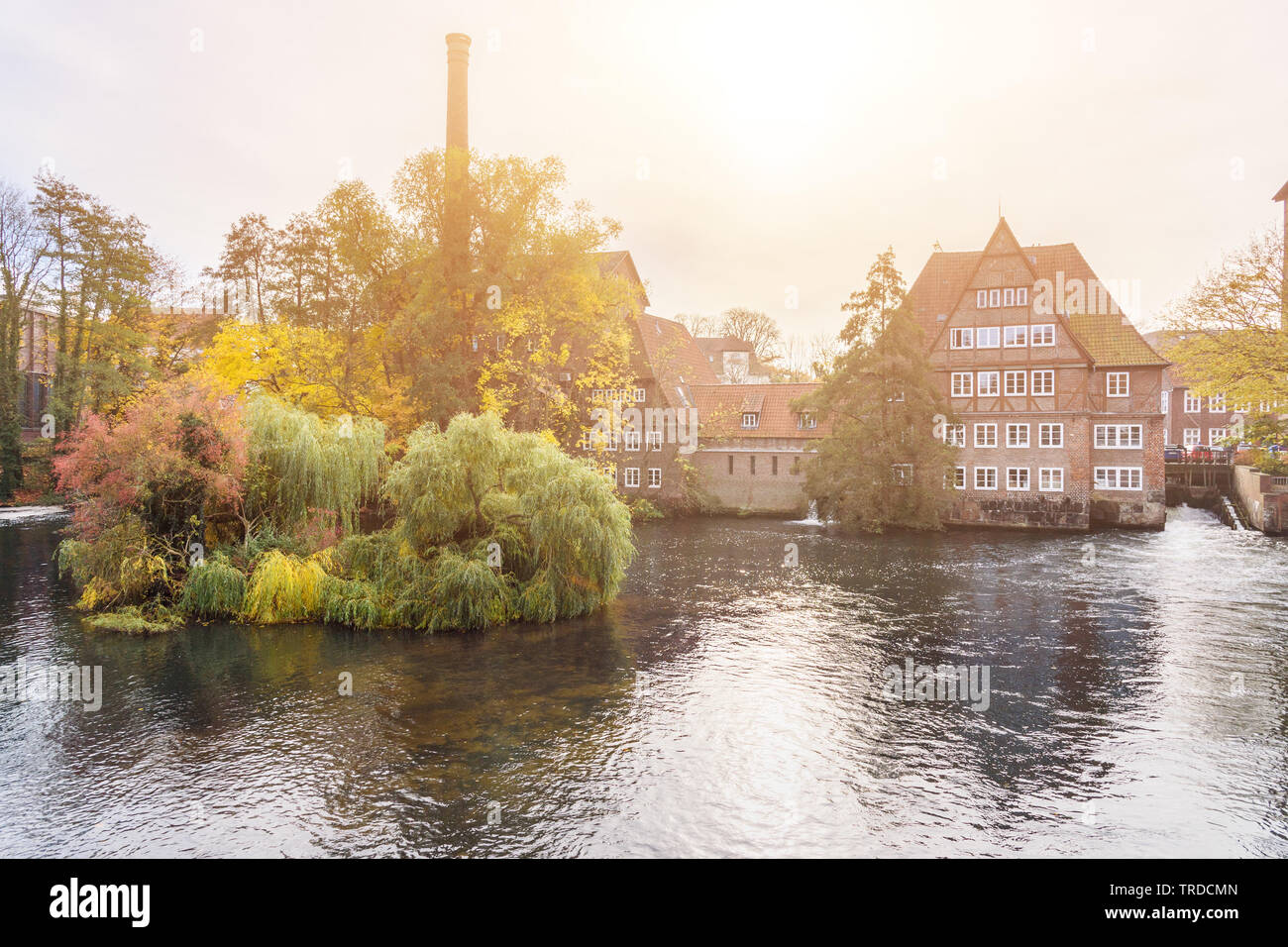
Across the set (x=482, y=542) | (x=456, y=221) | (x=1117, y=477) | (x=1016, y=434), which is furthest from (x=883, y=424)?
(x=482, y=542)

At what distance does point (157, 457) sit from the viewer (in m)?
18.1

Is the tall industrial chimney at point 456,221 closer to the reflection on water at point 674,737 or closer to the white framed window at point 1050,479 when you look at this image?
the reflection on water at point 674,737

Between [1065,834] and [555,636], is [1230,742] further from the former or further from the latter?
[555,636]

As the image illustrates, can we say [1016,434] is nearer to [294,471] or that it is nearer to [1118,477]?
[1118,477]

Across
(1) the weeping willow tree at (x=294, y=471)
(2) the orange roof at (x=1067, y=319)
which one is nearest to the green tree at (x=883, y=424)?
(2) the orange roof at (x=1067, y=319)

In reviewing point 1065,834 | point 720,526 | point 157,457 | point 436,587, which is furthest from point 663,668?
point 720,526

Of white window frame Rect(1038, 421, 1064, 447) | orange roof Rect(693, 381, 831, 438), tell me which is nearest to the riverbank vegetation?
orange roof Rect(693, 381, 831, 438)

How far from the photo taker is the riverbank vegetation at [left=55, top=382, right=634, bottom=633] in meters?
18.2

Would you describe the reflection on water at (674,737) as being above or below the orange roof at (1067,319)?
below

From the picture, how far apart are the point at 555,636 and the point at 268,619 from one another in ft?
21.8

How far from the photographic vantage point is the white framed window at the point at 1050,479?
3869 centimetres

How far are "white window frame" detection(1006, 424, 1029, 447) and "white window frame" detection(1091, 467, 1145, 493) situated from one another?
335cm

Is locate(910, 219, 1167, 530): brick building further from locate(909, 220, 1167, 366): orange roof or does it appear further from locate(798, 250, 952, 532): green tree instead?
locate(798, 250, 952, 532): green tree

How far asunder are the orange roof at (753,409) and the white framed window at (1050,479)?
10.8m
